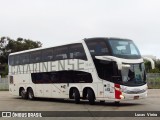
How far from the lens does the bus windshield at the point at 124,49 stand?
22.8m

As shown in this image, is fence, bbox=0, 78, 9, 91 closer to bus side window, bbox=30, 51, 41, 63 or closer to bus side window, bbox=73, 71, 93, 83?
bus side window, bbox=30, 51, 41, 63

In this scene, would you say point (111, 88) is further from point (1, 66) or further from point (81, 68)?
point (1, 66)

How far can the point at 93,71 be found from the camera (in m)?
23.6

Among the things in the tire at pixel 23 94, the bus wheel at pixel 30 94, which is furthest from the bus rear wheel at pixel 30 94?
the tire at pixel 23 94

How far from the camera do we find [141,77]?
76.6 ft

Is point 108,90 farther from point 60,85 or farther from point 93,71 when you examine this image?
point 60,85

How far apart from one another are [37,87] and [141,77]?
8.79 m

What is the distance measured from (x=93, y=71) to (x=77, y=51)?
1.82m

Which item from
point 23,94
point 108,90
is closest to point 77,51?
point 108,90

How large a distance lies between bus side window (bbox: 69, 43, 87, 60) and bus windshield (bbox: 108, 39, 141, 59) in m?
1.95

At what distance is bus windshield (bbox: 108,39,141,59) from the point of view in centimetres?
2283

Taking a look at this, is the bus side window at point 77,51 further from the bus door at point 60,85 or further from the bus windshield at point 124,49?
the bus windshield at point 124,49

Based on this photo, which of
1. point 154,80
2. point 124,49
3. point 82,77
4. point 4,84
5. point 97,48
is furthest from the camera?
point 4,84

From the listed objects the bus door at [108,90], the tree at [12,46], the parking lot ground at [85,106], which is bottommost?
the parking lot ground at [85,106]
